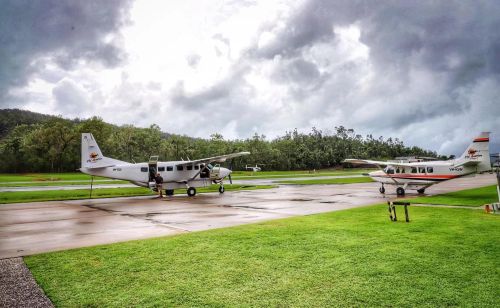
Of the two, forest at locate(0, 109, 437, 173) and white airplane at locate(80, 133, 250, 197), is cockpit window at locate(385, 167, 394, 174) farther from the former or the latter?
forest at locate(0, 109, 437, 173)

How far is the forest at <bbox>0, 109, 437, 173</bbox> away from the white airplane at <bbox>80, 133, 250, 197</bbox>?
68465 millimetres

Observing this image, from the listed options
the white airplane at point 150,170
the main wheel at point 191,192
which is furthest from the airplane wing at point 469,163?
the main wheel at point 191,192

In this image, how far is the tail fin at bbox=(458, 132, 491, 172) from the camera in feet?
69.7

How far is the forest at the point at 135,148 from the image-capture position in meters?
86.8

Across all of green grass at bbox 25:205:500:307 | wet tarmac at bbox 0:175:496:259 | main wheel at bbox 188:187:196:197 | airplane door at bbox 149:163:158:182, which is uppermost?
airplane door at bbox 149:163:158:182

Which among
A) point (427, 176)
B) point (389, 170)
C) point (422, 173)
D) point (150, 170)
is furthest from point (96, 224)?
point (427, 176)

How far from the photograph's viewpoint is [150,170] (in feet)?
84.4

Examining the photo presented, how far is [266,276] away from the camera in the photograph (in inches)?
238

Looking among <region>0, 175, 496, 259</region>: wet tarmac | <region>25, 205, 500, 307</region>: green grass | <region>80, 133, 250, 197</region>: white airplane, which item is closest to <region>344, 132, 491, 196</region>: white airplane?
<region>80, 133, 250, 197</region>: white airplane

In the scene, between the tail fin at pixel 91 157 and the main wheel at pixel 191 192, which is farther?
the main wheel at pixel 191 192

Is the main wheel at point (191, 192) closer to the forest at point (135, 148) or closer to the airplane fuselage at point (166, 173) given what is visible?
the airplane fuselage at point (166, 173)

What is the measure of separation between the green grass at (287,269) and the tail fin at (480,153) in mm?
13766

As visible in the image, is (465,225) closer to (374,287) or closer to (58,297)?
(374,287)

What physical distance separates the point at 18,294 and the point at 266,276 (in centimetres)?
413
